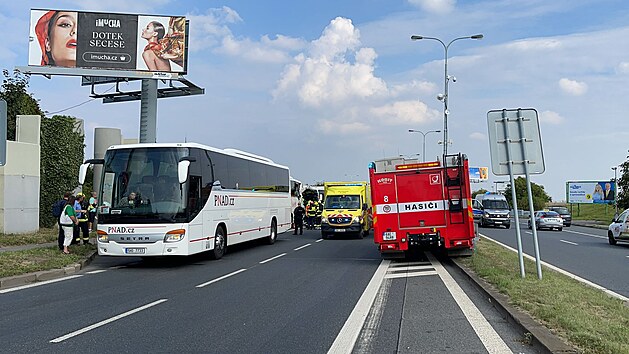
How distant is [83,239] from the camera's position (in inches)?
778

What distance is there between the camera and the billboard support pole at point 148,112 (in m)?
30.7

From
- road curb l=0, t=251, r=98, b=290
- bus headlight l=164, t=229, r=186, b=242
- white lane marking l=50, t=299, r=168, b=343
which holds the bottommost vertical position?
white lane marking l=50, t=299, r=168, b=343

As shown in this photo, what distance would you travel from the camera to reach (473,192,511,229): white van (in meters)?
40.8

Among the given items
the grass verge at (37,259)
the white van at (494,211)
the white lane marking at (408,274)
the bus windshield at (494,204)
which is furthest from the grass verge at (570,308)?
the bus windshield at (494,204)

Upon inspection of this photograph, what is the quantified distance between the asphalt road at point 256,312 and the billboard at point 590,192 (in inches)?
2626

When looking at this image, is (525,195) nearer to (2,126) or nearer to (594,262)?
(594,262)

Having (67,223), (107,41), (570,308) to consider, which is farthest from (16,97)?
(570,308)

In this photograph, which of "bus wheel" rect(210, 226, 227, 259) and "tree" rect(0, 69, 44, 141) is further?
"tree" rect(0, 69, 44, 141)

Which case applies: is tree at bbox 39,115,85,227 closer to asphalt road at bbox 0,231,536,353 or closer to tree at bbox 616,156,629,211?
asphalt road at bbox 0,231,536,353

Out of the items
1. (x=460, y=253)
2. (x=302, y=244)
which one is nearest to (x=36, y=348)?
(x=460, y=253)

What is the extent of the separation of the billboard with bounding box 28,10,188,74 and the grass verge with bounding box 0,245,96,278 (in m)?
14.1

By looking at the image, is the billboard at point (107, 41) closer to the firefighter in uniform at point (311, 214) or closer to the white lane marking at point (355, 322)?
the firefighter in uniform at point (311, 214)

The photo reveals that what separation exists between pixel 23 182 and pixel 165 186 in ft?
33.7

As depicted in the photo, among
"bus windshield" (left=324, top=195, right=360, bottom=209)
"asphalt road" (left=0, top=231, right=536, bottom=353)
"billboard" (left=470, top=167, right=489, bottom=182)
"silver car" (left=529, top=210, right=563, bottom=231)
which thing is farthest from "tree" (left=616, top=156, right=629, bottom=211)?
"asphalt road" (left=0, top=231, right=536, bottom=353)
